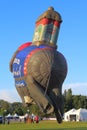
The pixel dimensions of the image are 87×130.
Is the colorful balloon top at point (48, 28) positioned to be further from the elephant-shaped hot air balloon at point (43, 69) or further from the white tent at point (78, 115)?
the white tent at point (78, 115)

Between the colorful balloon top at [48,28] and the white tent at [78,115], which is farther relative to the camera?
the white tent at [78,115]

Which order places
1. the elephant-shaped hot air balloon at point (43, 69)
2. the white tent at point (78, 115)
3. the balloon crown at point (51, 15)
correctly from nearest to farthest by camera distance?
the elephant-shaped hot air balloon at point (43, 69), the balloon crown at point (51, 15), the white tent at point (78, 115)

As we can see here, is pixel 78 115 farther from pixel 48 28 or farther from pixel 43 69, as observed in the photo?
pixel 43 69

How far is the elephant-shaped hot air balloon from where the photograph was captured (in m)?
14.0

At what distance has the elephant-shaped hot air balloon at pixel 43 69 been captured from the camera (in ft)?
45.9

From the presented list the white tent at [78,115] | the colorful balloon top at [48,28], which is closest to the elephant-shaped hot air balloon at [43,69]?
the colorful balloon top at [48,28]

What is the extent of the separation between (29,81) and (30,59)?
826mm

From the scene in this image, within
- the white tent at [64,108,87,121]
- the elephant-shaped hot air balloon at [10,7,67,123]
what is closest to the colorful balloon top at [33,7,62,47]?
the elephant-shaped hot air balloon at [10,7,67,123]

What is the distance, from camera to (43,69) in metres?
14.1

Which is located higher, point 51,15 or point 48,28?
point 51,15

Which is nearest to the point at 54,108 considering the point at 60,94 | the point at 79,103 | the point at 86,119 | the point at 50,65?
the point at 60,94

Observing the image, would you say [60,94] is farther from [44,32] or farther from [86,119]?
[86,119]

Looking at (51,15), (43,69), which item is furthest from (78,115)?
(43,69)

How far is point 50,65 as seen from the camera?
1393 centimetres
